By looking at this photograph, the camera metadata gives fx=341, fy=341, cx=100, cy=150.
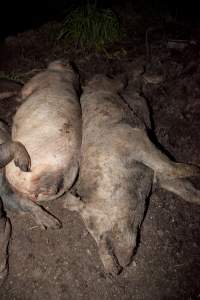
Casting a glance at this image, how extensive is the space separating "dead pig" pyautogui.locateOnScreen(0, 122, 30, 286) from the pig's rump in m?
0.07

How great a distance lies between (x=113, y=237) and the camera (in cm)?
287

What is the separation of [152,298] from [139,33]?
432 centimetres

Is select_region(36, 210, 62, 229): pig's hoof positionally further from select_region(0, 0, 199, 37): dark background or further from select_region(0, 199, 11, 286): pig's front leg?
select_region(0, 0, 199, 37): dark background

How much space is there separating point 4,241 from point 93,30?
383 cm

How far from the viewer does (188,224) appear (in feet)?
11.3

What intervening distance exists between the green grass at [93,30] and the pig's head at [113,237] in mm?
3429

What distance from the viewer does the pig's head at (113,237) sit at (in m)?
2.86

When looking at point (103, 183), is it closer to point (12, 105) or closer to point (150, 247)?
point (150, 247)

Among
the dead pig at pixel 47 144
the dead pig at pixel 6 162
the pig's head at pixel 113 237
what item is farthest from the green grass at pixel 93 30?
the pig's head at pixel 113 237

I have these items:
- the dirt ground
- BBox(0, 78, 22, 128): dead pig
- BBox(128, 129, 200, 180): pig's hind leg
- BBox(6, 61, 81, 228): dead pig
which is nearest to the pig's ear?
BBox(6, 61, 81, 228): dead pig

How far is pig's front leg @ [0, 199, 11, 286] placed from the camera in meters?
3.28

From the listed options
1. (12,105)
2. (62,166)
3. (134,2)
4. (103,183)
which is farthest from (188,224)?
(134,2)

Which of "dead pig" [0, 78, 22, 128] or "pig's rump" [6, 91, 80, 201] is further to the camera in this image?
"dead pig" [0, 78, 22, 128]

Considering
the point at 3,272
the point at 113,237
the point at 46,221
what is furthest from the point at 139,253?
the point at 3,272
